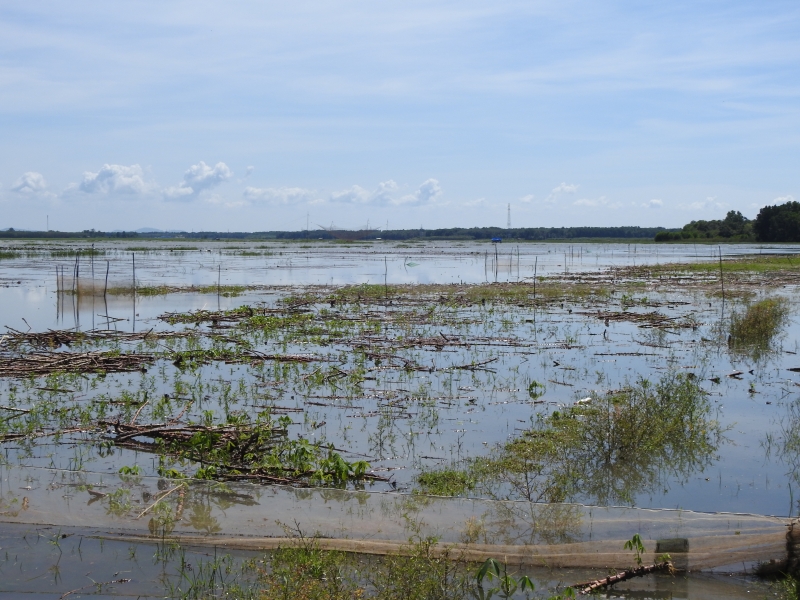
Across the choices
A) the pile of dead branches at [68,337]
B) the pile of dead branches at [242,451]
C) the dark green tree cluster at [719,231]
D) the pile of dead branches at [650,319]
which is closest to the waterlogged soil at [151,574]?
the pile of dead branches at [242,451]

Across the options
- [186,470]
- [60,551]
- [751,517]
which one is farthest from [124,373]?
[751,517]

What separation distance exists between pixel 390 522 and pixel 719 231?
362 ft

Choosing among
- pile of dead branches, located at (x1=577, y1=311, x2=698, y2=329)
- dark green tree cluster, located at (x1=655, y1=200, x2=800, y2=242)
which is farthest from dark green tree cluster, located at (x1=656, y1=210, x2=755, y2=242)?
pile of dead branches, located at (x1=577, y1=311, x2=698, y2=329)

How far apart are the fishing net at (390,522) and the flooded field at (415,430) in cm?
2

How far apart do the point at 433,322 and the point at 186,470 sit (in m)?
11.7

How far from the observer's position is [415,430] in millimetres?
9391

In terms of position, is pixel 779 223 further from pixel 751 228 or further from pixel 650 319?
pixel 650 319

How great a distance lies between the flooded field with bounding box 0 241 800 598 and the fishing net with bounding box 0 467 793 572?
21 millimetres

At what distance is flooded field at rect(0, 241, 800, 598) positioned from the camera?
20.0 ft

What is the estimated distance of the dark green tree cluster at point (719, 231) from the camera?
99500mm

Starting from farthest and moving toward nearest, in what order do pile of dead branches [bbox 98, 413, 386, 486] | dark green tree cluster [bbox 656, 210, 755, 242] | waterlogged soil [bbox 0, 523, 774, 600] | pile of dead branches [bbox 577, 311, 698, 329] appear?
dark green tree cluster [bbox 656, 210, 755, 242] → pile of dead branches [bbox 577, 311, 698, 329] → pile of dead branches [bbox 98, 413, 386, 486] → waterlogged soil [bbox 0, 523, 774, 600]

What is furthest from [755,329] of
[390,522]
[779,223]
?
[779,223]

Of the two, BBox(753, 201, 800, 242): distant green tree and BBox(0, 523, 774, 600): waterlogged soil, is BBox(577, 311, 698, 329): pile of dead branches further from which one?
BBox(753, 201, 800, 242): distant green tree

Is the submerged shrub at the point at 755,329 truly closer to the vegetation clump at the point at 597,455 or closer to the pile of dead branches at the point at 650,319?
the pile of dead branches at the point at 650,319
